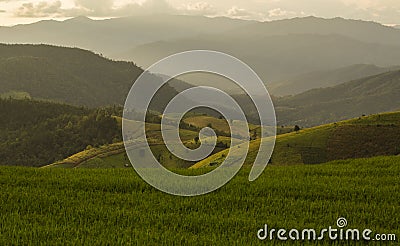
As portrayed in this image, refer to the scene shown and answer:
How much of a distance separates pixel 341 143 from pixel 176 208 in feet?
209

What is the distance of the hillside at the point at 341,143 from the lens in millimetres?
68062

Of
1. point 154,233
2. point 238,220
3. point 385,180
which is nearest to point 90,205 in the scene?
point 154,233

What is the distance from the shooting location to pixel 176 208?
15523 millimetres

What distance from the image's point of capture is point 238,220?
1376 cm

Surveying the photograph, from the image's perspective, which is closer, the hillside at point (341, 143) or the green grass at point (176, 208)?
the green grass at point (176, 208)

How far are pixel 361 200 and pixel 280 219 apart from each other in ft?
15.9

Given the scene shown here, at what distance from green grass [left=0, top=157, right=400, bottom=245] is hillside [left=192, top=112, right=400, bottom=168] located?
151 feet

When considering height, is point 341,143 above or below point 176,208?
below

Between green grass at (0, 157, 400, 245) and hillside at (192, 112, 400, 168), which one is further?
hillside at (192, 112, 400, 168)

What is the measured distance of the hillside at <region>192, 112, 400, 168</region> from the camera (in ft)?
223

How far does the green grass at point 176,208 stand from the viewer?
11930 mm

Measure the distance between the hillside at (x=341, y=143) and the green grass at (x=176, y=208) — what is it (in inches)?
1809

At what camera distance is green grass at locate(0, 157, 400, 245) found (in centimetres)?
1193

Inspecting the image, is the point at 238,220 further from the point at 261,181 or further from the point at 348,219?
the point at 261,181
